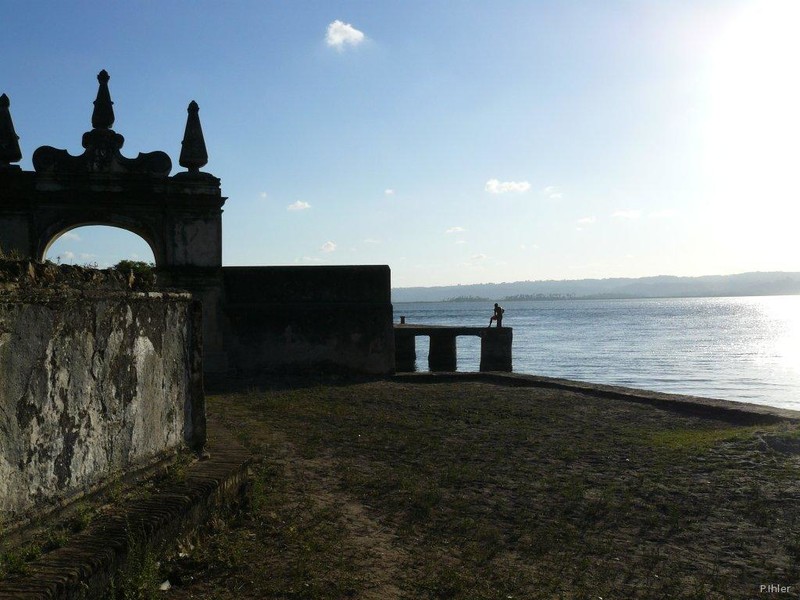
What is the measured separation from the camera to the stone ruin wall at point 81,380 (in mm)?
3363

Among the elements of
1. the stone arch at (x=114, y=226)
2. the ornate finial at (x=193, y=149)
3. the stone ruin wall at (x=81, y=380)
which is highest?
the ornate finial at (x=193, y=149)

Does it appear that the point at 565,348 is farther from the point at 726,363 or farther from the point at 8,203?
the point at 8,203

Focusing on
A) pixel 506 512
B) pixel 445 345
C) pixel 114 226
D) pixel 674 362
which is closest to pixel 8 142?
pixel 114 226

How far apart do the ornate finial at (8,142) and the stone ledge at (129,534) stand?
32.8ft

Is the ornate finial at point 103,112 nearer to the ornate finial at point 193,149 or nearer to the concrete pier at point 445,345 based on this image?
the ornate finial at point 193,149

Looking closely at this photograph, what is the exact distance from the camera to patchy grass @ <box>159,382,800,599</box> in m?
4.09

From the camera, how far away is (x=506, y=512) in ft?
17.5

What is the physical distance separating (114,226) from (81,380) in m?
10.4

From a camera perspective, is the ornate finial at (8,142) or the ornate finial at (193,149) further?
the ornate finial at (193,149)

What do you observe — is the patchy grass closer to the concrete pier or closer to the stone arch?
the stone arch

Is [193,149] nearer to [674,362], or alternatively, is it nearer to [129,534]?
[129,534]

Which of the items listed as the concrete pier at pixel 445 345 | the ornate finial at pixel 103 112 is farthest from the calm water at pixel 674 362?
the ornate finial at pixel 103 112

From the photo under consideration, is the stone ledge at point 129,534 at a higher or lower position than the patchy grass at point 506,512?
higher

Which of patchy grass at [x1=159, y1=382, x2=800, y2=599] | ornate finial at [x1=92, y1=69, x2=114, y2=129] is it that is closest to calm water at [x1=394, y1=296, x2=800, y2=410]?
patchy grass at [x1=159, y1=382, x2=800, y2=599]
